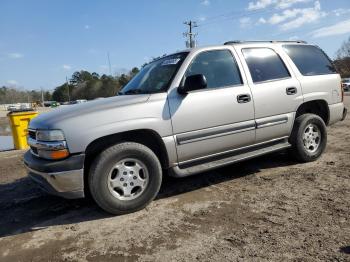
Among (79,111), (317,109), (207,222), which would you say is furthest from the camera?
(317,109)

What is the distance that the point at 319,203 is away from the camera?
407 centimetres

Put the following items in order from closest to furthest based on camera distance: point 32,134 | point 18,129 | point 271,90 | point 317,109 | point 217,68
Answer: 1. point 32,134
2. point 217,68
3. point 271,90
4. point 317,109
5. point 18,129

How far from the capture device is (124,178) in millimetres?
4137

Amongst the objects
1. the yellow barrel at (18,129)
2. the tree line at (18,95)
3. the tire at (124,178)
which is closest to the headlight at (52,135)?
the tire at (124,178)

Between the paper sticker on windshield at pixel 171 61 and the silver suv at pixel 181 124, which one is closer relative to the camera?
the silver suv at pixel 181 124

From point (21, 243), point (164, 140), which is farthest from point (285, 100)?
point (21, 243)

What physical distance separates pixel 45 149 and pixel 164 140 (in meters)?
1.34

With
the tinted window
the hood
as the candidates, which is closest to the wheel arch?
the tinted window

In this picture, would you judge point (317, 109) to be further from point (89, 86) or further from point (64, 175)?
point (89, 86)

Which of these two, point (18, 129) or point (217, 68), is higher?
point (217, 68)

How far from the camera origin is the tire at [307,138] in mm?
5570

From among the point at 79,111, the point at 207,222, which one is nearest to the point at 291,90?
the point at 207,222

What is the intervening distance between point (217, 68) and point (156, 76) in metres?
0.84

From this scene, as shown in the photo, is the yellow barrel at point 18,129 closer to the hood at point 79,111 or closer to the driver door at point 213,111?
the hood at point 79,111
